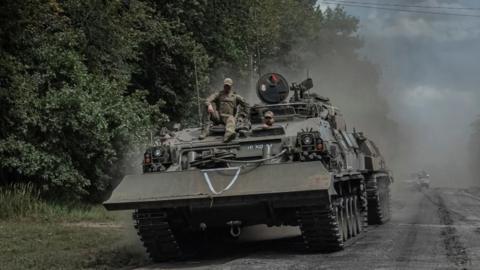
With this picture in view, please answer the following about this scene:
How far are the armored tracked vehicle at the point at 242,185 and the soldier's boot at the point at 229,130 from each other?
0.09 metres

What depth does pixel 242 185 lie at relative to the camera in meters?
10.2

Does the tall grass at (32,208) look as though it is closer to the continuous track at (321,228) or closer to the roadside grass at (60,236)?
the roadside grass at (60,236)

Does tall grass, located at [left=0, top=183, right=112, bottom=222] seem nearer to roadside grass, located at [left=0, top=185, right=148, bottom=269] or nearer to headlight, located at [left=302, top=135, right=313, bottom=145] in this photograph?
roadside grass, located at [left=0, top=185, right=148, bottom=269]

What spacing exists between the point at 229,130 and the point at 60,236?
4013mm

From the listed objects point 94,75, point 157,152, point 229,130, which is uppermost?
point 94,75

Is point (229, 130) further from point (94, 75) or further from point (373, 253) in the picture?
point (94, 75)

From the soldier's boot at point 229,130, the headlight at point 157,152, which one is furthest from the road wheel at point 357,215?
the headlight at point 157,152

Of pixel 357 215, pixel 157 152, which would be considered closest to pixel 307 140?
pixel 157 152

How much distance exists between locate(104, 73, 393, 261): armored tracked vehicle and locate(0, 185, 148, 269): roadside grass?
854 mm

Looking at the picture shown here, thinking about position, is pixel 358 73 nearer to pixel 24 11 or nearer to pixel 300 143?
pixel 24 11

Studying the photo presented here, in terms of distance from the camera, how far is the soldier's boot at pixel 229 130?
11.5 meters

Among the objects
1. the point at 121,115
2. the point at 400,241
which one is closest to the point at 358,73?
the point at 121,115

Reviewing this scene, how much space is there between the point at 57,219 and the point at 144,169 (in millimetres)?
5547

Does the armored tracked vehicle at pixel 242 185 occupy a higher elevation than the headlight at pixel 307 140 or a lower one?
lower
